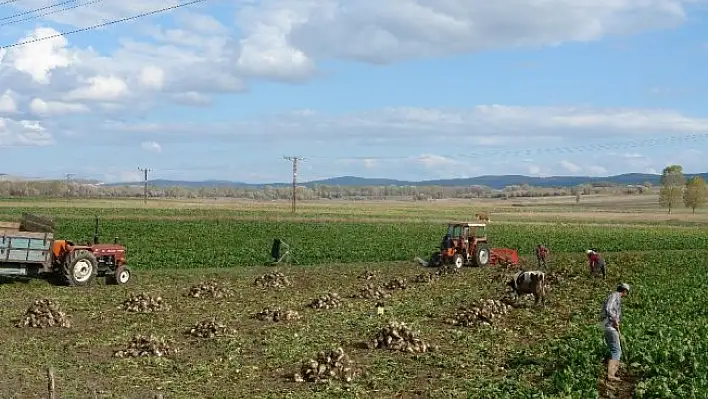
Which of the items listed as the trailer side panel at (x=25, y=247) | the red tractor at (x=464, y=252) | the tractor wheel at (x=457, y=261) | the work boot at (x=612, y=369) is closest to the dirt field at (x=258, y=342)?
the trailer side panel at (x=25, y=247)

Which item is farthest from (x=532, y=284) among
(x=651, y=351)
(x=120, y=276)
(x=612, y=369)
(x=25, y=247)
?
(x=25, y=247)

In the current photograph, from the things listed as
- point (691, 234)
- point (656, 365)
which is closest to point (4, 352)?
point (656, 365)

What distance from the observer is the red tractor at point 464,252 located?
3475 cm

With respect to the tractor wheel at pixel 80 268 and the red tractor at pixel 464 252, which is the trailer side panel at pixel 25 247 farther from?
the red tractor at pixel 464 252

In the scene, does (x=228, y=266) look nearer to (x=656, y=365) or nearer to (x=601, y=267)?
(x=601, y=267)

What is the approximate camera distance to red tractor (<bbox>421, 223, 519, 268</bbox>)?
3475 centimetres

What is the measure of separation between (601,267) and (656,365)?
16.1 meters

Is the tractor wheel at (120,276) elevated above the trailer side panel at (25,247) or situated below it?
below

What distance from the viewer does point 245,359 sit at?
16594mm

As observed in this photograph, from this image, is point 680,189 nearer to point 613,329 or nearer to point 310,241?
point 310,241

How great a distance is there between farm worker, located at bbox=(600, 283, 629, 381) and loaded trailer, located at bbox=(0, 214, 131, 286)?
62.5ft

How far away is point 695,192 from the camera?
120m

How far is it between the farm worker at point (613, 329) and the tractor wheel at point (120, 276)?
63.1 ft

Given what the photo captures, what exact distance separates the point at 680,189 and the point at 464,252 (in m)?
99.9
